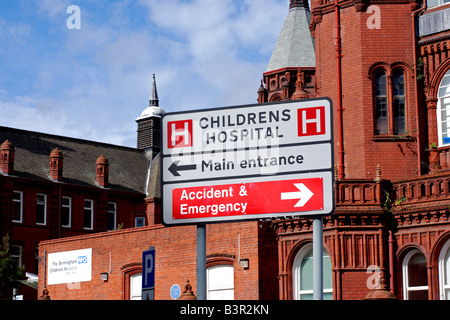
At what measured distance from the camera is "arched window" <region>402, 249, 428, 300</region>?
2466 centimetres

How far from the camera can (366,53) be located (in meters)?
26.9

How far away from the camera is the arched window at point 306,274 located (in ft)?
82.5

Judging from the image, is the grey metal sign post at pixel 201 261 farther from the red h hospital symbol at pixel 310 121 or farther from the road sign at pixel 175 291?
the road sign at pixel 175 291

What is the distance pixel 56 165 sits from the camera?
58625 mm

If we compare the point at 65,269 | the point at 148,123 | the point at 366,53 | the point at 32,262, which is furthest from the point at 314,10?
the point at 148,123

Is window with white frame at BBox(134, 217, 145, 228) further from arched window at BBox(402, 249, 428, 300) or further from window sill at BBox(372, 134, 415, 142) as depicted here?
arched window at BBox(402, 249, 428, 300)

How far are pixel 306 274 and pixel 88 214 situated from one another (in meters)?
36.6

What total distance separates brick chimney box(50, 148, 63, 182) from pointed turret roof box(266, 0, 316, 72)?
1767 cm

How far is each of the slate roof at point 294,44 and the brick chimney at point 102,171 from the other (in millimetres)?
17061

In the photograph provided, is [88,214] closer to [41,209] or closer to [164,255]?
[41,209]

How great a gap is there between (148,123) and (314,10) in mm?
45559
